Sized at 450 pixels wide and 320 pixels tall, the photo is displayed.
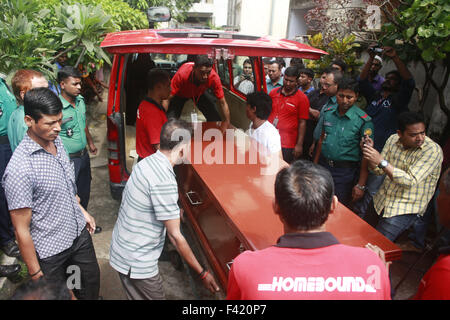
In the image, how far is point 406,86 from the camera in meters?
3.55

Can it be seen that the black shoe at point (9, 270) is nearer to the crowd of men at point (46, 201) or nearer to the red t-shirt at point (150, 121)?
the crowd of men at point (46, 201)

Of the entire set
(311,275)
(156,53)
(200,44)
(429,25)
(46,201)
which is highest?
(429,25)

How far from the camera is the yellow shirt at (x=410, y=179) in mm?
2389

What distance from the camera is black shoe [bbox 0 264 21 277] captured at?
8.86 feet

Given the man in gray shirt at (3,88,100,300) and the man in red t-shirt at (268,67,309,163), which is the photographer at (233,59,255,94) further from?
the man in gray shirt at (3,88,100,300)

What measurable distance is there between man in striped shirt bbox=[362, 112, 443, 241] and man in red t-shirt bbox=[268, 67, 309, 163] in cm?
152

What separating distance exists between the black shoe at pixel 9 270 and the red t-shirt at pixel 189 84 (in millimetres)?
2521

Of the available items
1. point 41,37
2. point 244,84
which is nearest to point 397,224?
point 244,84

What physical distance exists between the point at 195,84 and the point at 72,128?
62.6 inches

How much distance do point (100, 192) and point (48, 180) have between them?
2718mm

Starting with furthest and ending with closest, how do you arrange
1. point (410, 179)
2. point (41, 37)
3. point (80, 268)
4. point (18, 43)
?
point (41, 37) < point (18, 43) < point (410, 179) < point (80, 268)

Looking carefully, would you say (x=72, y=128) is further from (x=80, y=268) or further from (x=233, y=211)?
(x=233, y=211)

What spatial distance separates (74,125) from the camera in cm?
314

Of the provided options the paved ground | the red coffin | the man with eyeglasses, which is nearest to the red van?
the man with eyeglasses
